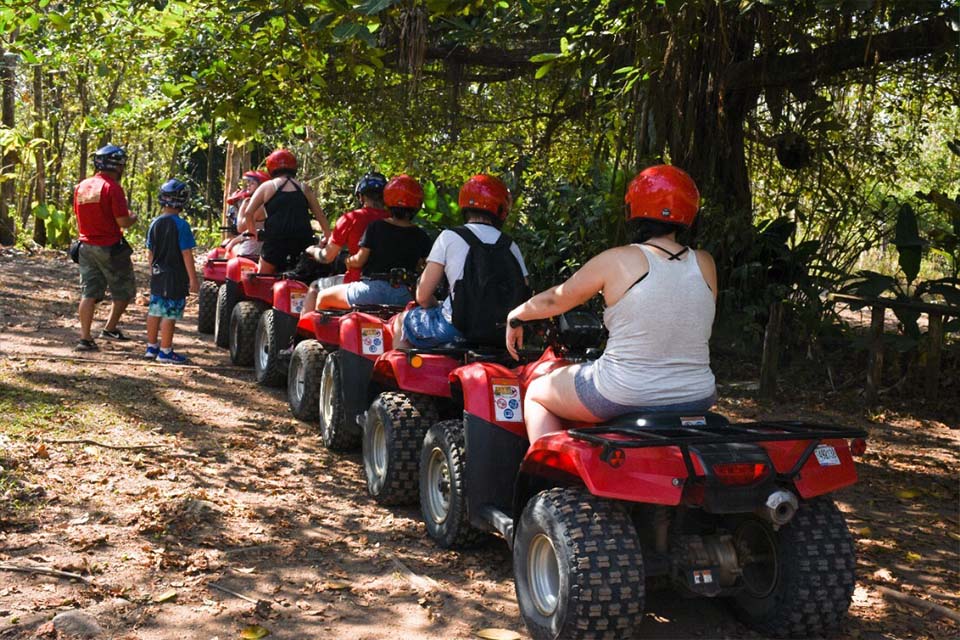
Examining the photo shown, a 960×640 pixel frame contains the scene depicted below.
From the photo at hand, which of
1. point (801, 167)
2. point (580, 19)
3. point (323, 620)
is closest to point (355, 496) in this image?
point (323, 620)

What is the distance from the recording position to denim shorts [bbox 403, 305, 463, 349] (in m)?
6.16

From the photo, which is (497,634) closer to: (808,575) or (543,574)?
(543,574)

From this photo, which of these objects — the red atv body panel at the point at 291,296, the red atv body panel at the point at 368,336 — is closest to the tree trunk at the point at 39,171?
the red atv body panel at the point at 291,296

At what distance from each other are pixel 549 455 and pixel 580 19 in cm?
448

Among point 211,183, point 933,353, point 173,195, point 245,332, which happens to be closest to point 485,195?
point 173,195

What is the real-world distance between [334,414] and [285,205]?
300 centimetres

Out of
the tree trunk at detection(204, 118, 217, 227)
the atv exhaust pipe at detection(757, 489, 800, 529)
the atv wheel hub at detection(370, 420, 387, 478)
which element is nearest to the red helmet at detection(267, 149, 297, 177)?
the atv wheel hub at detection(370, 420, 387, 478)

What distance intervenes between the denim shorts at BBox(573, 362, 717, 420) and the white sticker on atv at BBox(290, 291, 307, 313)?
5234mm

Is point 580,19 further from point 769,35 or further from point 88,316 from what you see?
point 88,316

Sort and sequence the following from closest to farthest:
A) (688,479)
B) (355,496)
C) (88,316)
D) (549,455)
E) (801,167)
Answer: (688,479) → (549,455) → (355,496) → (88,316) → (801,167)

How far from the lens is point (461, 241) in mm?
5953

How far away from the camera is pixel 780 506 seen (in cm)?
396

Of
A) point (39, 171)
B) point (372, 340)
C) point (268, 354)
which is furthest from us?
point (39, 171)

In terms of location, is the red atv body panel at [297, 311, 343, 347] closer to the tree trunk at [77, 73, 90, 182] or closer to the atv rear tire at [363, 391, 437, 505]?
the atv rear tire at [363, 391, 437, 505]
